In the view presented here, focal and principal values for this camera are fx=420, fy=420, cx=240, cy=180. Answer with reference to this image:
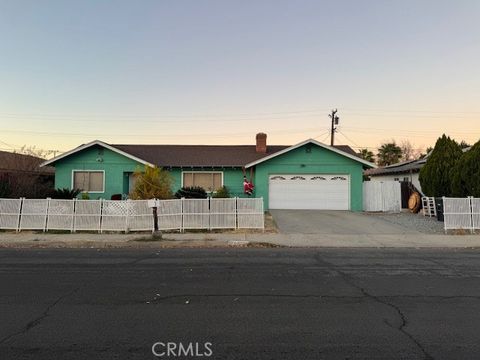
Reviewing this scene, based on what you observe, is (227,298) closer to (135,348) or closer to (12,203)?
(135,348)

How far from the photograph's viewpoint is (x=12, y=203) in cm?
1625

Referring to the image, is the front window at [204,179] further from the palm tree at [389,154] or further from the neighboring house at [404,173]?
the palm tree at [389,154]

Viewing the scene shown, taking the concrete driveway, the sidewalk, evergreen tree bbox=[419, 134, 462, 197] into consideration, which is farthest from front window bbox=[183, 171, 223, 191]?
evergreen tree bbox=[419, 134, 462, 197]

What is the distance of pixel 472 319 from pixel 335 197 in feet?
63.4

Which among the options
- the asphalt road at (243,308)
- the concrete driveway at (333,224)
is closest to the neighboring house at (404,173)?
the concrete driveway at (333,224)

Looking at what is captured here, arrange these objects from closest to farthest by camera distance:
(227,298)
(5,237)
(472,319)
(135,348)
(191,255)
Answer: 1. (135,348)
2. (472,319)
3. (227,298)
4. (191,255)
5. (5,237)

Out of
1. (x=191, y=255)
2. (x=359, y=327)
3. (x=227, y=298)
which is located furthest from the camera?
(x=191, y=255)

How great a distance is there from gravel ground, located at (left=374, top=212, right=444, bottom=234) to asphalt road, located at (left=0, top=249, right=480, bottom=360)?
21.9ft

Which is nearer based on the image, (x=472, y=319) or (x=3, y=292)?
(x=472, y=319)

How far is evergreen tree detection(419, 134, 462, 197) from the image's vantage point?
21.2 m

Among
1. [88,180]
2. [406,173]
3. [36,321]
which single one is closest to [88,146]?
[88,180]

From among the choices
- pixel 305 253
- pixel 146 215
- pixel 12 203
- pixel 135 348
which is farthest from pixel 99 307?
pixel 12 203

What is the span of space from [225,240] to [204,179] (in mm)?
12082

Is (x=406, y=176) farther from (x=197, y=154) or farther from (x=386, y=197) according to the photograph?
(x=197, y=154)
